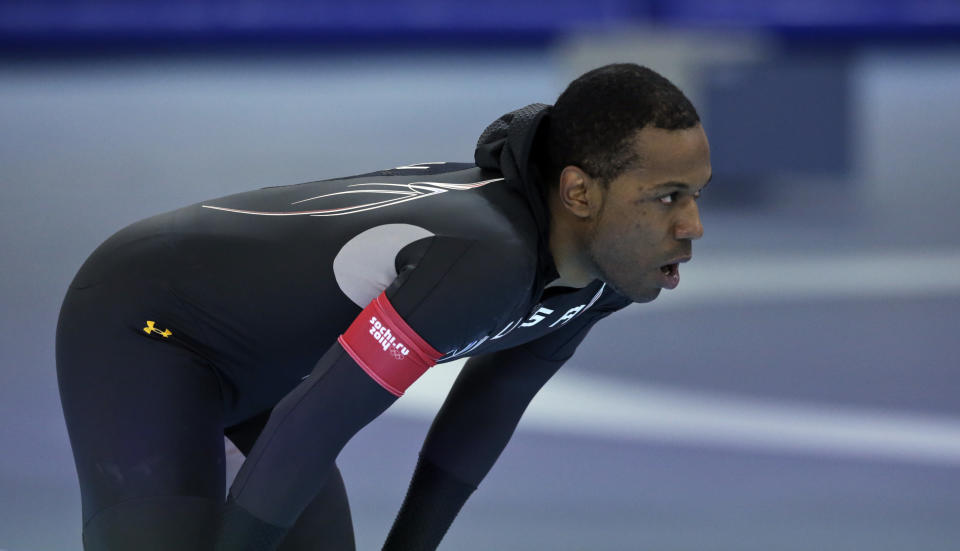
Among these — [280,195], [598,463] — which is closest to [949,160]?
[598,463]

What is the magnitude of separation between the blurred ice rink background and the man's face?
4.47 feet

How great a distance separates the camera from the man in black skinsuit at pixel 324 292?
71.6 inches

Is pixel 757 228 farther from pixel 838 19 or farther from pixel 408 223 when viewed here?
pixel 408 223

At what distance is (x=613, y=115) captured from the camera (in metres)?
1.92

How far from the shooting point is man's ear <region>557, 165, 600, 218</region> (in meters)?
1.97

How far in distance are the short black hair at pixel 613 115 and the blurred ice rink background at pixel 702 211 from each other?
1548 mm

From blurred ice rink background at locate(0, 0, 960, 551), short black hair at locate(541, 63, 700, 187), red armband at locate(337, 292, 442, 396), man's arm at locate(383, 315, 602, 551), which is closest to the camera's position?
red armband at locate(337, 292, 442, 396)

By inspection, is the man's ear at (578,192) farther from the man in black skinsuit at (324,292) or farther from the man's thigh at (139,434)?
the man's thigh at (139,434)

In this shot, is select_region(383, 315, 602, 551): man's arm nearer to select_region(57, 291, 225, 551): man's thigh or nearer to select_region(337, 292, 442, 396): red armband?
select_region(57, 291, 225, 551): man's thigh

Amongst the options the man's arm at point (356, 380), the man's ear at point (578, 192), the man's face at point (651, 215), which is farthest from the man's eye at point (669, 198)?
the man's arm at point (356, 380)

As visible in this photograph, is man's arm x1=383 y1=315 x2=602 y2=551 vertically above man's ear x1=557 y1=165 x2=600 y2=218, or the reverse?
man's ear x1=557 y1=165 x2=600 y2=218

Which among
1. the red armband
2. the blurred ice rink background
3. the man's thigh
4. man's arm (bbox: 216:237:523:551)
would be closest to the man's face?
man's arm (bbox: 216:237:523:551)

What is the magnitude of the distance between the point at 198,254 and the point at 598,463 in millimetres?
2002

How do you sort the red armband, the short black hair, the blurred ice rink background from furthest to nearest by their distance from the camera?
the blurred ice rink background
the short black hair
the red armband
